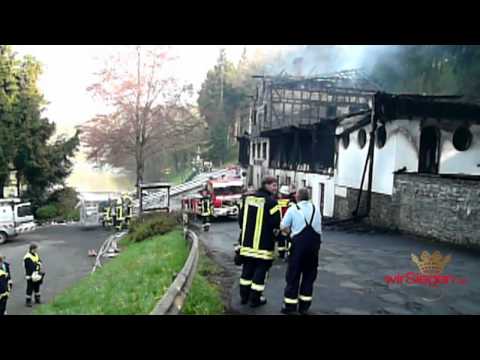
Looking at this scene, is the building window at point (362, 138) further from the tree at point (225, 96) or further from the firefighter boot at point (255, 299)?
the tree at point (225, 96)

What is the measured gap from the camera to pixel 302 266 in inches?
230

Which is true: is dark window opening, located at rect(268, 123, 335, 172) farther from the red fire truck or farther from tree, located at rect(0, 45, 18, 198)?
tree, located at rect(0, 45, 18, 198)

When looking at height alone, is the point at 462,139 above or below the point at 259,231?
above

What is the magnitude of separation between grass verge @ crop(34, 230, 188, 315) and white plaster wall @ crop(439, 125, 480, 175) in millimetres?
10451

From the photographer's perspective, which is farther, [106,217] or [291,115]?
[291,115]

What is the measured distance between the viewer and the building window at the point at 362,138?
20.1m

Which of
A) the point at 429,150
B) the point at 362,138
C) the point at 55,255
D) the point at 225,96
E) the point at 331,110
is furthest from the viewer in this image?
the point at 225,96

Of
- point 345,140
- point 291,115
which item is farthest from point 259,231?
point 291,115

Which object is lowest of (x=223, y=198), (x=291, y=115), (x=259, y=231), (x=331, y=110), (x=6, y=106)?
(x=223, y=198)

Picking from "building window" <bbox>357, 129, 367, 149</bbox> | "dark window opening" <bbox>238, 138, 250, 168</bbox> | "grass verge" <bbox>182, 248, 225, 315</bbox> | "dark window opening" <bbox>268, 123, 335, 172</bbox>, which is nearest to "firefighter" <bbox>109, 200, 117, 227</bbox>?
"dark window opening" <bbox>268, 123, 335, 172</bbox>

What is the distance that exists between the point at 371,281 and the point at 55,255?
1564 centimetres

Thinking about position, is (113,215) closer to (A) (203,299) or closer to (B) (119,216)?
(B) (119,216)

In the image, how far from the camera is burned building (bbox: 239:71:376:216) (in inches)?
1177

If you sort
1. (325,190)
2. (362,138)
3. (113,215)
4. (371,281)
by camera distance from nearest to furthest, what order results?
(371,281), (362,138), (325,190), (113,215)
